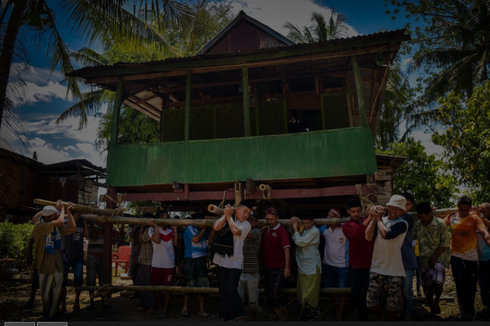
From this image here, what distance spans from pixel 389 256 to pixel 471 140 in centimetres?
824

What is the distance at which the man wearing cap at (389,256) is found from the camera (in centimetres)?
476

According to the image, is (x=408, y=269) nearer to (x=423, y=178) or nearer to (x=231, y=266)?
(x=231, y=266)

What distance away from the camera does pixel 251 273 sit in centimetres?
A: 586

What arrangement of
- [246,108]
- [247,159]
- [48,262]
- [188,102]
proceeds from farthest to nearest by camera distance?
[188,102]
[246,108]
[247,159]
[48,262]

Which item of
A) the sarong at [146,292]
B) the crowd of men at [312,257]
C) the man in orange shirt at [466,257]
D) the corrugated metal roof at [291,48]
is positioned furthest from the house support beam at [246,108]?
the man in orange shirt at [466,257]

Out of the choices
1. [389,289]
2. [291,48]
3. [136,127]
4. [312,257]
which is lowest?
[389,289]

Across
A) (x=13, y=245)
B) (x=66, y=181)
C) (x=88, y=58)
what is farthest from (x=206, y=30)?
(x=13, y=245)

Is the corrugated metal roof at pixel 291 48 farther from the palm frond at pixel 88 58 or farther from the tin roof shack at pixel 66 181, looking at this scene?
the tin roof shack at pixel 66 181

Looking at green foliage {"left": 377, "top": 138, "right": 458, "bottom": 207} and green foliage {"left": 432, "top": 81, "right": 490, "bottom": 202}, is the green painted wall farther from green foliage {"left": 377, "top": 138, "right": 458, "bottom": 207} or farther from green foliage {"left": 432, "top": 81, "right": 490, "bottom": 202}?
green foliage {"left": 377, "top": 138, "right": 458, "bottom": 207}

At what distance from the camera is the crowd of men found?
16.2 feet

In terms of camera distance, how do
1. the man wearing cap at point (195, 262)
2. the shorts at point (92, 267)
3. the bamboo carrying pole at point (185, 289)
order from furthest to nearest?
the shorts at point (92, 267), the man wearing cap at point (195, 262), the bamboo carrying pole at point (185, 289)

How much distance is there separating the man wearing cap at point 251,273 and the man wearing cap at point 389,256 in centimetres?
170

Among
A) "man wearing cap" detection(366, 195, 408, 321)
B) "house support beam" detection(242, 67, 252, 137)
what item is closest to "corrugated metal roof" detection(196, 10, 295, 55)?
"house support beam" detection(242, 67, 252, 137)

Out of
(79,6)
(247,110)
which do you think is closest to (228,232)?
(247,110)
